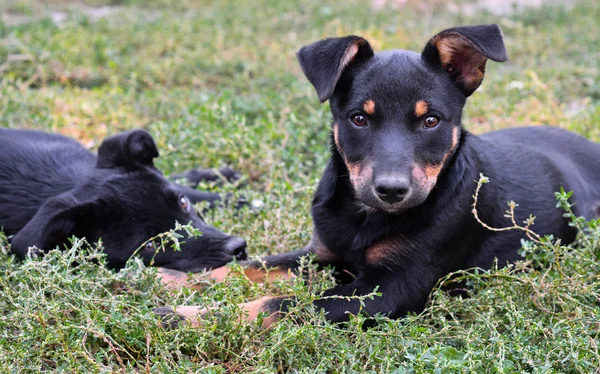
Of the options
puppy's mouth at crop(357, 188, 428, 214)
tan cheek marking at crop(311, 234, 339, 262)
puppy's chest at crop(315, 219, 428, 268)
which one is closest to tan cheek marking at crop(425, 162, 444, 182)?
puppy's mouth at crop(357, 188, 428, 214)

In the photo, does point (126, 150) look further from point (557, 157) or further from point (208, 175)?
point (557, 157)

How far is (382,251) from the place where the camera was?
153 inches

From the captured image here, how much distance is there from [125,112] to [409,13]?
5.48m

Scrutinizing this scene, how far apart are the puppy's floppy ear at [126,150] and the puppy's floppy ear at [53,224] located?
42 cm

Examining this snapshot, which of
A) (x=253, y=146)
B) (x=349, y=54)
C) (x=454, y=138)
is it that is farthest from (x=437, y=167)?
(x=253, y=146)

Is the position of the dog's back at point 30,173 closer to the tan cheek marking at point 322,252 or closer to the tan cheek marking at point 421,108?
the tan cheek marking at point 322,252

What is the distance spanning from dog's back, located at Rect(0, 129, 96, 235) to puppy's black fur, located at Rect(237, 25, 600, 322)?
146 centimetres

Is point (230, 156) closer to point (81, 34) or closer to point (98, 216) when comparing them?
point (98, 216)

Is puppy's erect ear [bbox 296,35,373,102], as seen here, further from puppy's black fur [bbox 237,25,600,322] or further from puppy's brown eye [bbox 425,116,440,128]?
puppy's brown eye [bbox 425,116,440,128]

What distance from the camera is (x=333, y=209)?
4.27 metres

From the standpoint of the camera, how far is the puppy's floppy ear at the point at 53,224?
4.03 m

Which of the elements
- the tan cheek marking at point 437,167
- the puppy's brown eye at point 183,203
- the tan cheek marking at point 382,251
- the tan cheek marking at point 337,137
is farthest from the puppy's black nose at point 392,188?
the puppy's brown eye at point 183,203

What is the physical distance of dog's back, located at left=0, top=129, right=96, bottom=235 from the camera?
14.7 feet

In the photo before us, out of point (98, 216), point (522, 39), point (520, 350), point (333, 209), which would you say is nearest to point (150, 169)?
point (98, 216)
